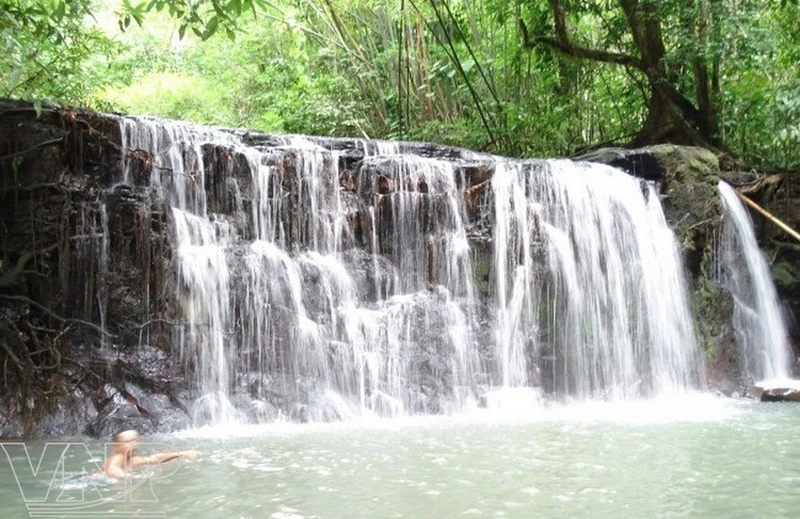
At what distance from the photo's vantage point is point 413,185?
996cm

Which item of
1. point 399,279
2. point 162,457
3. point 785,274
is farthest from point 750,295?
point 162,457

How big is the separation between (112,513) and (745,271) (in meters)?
9.95

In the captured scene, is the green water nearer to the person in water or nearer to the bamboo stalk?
the person in water

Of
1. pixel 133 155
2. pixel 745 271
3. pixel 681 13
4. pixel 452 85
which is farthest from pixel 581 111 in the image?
pixel 133 155

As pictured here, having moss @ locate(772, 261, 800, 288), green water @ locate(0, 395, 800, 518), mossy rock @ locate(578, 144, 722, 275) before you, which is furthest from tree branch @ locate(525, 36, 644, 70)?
green water @ locate(0, 395, 800, 518)

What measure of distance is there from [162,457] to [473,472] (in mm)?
2095

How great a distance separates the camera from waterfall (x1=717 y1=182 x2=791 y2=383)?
37.6 feet

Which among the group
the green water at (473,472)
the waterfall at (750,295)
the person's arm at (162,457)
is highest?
the waterfall at (750,295)

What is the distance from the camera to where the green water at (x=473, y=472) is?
4.48 meters

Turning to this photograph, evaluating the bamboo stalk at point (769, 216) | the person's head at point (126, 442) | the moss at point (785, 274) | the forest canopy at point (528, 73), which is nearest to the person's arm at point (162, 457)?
the person's head at point (126, 442)

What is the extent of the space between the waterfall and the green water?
12.8 ft

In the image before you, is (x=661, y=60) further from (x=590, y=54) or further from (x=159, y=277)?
(x=159, y=277)

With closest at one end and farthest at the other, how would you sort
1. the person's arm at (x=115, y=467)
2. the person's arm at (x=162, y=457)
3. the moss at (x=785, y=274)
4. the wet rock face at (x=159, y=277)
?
the person's arm at (x=115, y=467) → the person's arm at (x=162, y=457) → the wet rock face at (x=159, y=277) → the moss at (x=785, y=274)

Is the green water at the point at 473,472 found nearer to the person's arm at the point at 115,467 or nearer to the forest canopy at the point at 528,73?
the person's arm at the point at 115,467
